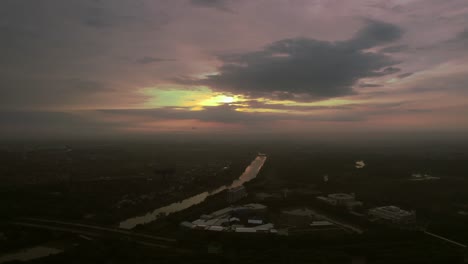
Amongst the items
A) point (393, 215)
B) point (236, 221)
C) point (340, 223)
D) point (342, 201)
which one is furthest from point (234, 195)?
point (393, 215)

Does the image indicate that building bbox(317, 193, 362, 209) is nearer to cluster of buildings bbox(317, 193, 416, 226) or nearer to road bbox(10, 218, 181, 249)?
cluster of buildings bbox(317, 193, 416, 226)


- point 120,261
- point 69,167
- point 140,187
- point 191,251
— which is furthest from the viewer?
point 69,167

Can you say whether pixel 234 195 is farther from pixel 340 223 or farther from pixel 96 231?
pixel 96 231

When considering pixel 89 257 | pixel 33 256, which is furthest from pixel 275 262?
pixel 33 256

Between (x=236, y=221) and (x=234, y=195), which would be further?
(x=234, y=195)

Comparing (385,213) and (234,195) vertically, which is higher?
(234,195)

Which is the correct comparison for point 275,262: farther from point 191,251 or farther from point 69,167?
point 69,167
